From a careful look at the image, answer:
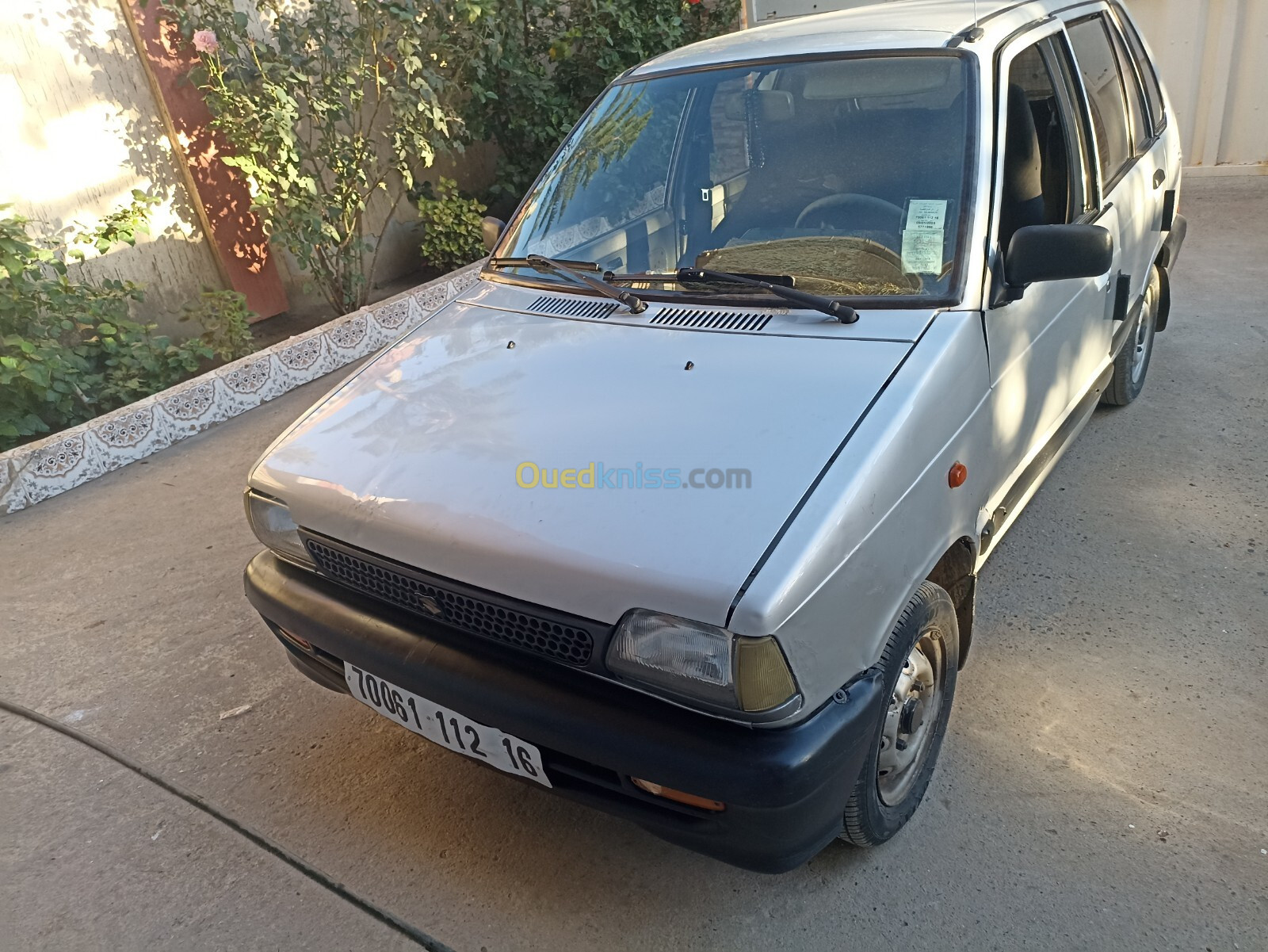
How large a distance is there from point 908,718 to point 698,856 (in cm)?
63

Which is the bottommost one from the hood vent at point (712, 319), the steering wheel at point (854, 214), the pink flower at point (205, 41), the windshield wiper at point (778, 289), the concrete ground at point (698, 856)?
the concrete ground at point (698, 856)

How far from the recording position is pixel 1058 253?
2035 mm

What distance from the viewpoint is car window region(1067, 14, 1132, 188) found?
2.90 m

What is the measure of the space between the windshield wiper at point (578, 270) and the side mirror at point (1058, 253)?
934 millimetres

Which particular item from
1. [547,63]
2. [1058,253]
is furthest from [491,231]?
[547,63]

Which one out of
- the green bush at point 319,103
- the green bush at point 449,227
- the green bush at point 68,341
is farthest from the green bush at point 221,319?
the green bush at point 449,227

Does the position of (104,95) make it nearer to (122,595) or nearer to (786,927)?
(122,595)

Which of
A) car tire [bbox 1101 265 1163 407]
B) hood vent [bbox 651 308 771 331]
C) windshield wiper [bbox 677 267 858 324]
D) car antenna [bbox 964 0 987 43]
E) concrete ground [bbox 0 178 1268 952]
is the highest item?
car antenna [bbox 964 0 987 43]

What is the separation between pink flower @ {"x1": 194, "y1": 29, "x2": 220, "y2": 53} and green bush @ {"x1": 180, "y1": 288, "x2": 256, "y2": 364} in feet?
4.50

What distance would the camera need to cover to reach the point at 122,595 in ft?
11.6

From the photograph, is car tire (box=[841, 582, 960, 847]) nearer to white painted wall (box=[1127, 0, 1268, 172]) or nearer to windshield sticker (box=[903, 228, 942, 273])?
windshield sticker (box=[903, 228, 942, 273])

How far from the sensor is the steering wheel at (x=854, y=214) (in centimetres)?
224

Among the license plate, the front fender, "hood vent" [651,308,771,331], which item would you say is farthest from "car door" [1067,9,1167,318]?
the license plate

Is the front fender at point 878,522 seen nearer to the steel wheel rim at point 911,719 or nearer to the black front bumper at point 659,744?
the black front bumper at point 659,744
